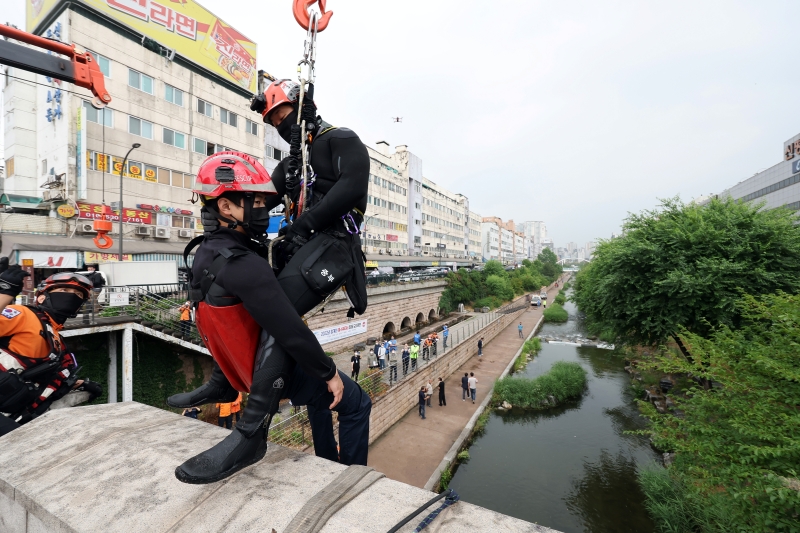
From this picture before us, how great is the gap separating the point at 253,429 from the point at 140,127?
22683 millimetres

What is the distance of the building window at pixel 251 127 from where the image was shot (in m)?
24.8

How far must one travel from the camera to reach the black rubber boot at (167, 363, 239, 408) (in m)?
2.33

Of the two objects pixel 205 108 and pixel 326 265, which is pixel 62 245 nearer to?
pixel 205 108

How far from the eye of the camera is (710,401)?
621cm

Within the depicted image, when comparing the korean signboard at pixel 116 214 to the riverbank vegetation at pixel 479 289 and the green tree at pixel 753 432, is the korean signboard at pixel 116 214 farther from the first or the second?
the riverbank vegetation at pixel 479 289

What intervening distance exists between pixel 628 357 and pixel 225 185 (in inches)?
1206

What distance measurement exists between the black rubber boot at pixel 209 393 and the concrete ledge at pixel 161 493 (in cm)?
20

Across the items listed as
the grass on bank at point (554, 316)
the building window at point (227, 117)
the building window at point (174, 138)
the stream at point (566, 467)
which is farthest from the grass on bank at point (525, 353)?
the building window at point (227, 117)

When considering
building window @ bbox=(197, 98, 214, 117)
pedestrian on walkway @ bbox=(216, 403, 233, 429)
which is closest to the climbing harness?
pedestrian on walkway @ bbox=(216, 403, 233, 429)

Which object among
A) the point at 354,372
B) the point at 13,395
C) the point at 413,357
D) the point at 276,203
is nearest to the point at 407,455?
the point at 354,372

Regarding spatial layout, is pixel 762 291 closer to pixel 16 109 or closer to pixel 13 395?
pixel 13 395

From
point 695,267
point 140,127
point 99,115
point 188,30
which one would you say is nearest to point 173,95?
point 140,127

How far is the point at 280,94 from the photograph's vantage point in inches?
91.5

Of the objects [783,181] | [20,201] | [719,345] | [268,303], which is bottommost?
[719,345]
